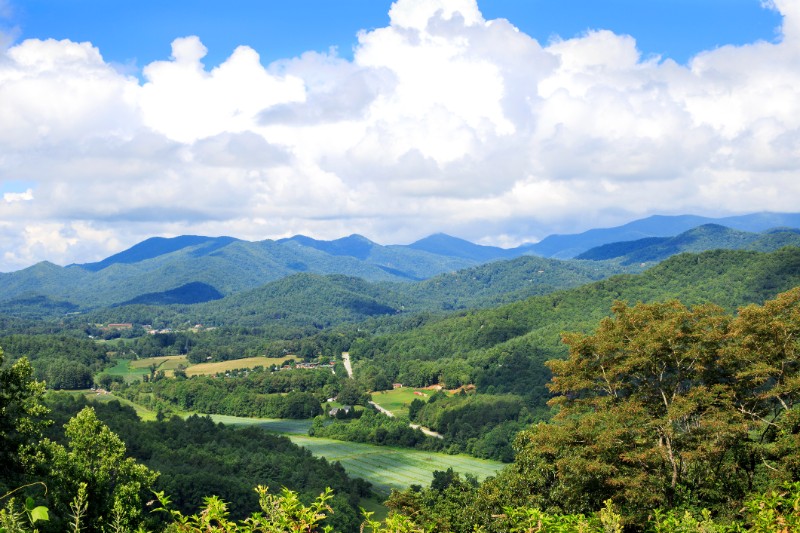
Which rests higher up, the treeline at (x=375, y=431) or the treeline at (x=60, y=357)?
the treeline at (x=60, y=357)

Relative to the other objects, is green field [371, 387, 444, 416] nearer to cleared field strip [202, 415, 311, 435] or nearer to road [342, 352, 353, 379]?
cleared field strip [202, 415, 311, 435]

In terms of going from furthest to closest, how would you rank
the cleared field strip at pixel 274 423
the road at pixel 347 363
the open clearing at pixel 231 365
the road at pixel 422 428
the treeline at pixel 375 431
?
the open clearing at pixel 231 365 < the road at pixel 347 363 < the cleared field strip at pixel 274 423 < the road at pixel 422 428 < the treeline at pixel 375 431

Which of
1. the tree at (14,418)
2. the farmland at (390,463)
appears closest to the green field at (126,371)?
the farmland at (390,463)

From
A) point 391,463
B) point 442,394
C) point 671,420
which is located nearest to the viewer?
point 671,420

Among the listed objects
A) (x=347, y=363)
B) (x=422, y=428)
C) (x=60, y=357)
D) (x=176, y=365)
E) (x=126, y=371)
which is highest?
(x=60, y=357)

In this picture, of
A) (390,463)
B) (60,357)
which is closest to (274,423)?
(390,463)

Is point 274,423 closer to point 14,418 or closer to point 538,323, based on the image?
point 538,323

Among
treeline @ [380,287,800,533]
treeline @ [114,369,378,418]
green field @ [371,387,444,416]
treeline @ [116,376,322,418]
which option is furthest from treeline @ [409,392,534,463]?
treeline @ [380,287,800,533]

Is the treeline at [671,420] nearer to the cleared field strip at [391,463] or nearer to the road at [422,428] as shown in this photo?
the cleared field strip at [391,463]
